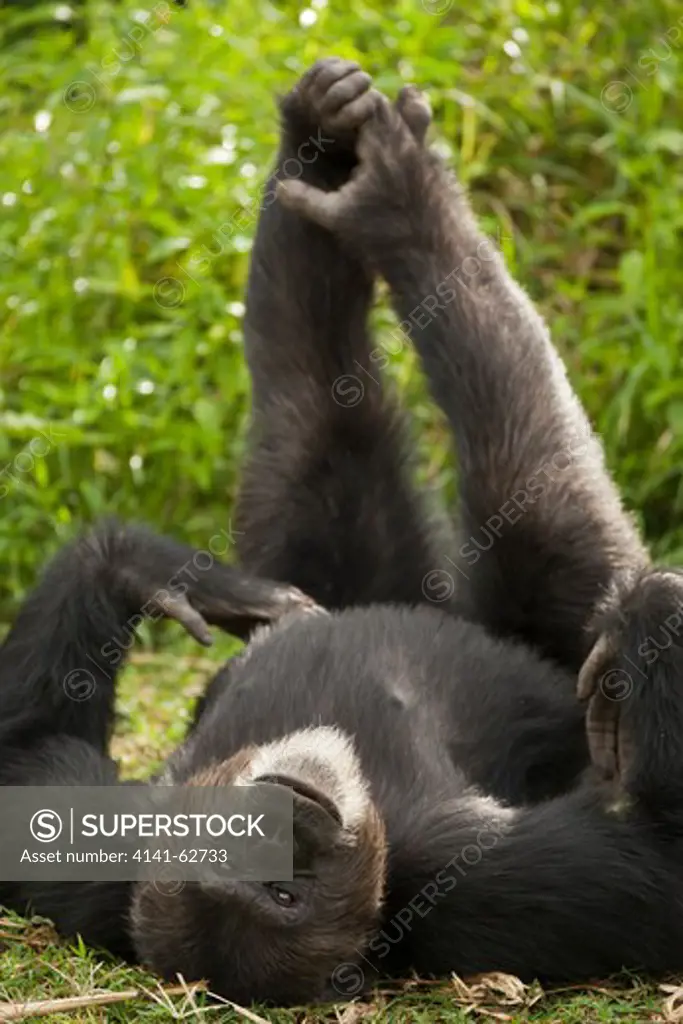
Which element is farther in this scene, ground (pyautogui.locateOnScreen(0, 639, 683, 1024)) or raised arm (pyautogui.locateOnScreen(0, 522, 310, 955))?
raised arm (pyautogui.locateOnScreen(0, 522, 310, 955))

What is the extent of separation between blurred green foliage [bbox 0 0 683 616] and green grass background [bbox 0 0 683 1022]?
0.05 ft

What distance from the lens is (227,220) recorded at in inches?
344

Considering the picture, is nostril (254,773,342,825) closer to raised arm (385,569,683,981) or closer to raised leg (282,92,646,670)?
raised arm (385,569,683,981)

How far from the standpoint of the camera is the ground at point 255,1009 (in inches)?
163

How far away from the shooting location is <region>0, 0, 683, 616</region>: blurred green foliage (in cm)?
846

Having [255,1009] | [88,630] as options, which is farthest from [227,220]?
[255,1009]

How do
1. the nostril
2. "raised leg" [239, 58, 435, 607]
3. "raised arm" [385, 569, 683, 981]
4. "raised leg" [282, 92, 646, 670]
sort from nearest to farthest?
1. the nostril
2. "raised arm" [385, 569, 683, 981]
3. "raised leg" [282, 92, 646, 670]
4. "raised leg" [239, 58, 435, 607]

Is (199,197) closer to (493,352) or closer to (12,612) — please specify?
(12,612)

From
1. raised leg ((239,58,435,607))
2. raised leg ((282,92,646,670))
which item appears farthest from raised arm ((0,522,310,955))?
raised leg ((282,92,646,670))

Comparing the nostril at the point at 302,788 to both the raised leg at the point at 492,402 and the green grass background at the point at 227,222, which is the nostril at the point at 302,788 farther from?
the green grass background at the point at 227,222

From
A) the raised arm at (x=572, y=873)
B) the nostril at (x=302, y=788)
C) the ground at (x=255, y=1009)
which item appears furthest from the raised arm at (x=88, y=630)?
the raised arm at (x=572, y=873)

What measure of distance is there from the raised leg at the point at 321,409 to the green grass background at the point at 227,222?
6.66 ft

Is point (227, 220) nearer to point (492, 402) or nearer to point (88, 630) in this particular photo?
point (492, 402)

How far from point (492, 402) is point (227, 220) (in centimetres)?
347
